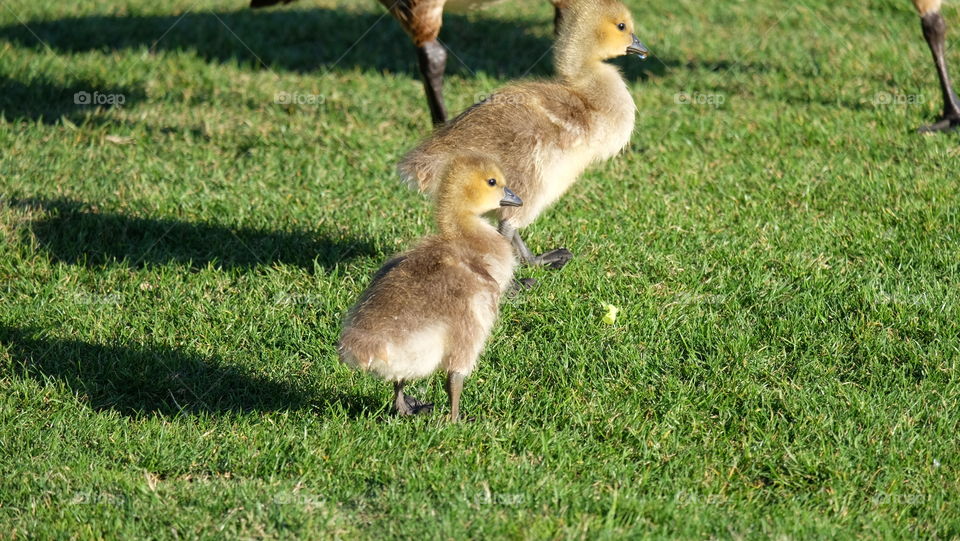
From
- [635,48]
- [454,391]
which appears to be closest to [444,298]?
[454,391]

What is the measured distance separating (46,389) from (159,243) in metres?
1.59

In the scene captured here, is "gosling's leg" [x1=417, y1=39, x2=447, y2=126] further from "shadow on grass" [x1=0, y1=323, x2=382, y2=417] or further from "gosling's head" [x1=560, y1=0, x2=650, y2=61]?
"shadow on grass" [x1=0, y1=323, x2=382, y2=417]

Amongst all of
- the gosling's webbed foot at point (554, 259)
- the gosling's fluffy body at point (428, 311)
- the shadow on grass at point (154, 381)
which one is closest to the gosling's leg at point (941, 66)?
the gosling's webbed foot at point (554, 259)

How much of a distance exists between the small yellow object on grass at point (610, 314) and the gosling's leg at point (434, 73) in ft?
7.17

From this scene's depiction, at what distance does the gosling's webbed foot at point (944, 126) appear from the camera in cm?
746

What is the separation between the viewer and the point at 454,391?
4.33 m

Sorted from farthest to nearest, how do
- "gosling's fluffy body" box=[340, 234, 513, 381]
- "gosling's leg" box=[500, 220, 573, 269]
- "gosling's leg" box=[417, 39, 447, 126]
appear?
"gosling's leg" box=[417, 39, 447, 126]
"gosling's leg" box=[500, 220, 573, 269]
"gosling's fluffy body" box=[340, 234, 513, 381]

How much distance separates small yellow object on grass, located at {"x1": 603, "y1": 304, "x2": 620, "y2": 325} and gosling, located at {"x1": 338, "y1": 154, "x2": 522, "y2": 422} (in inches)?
34.3

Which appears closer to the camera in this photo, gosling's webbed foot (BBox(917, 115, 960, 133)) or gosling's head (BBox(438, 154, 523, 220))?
gosling's head (BBox(438, 154, 523, 220))

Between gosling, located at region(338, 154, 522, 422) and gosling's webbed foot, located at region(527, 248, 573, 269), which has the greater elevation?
gosling, located at region(338, 154, 522, 422)

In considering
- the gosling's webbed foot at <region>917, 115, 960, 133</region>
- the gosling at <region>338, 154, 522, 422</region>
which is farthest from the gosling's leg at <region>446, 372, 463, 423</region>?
the gosling's webbed foot at <region>917, 115, 960, 133</region>

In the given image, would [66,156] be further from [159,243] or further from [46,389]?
[46,389]

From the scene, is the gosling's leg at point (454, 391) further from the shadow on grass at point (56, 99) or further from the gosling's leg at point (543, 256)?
the shadow on grass at point (56, 99)

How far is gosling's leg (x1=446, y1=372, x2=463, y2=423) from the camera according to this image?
14.1ft
